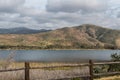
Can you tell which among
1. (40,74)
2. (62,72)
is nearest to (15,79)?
(40,74)

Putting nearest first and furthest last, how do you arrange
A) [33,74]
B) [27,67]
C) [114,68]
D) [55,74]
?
[27,67], [33,74], [55,74], [114,68]

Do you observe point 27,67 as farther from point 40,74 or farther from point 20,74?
point 40,74

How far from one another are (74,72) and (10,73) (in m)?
6.11

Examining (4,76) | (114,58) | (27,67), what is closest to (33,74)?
(4,76)

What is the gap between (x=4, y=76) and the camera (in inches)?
727

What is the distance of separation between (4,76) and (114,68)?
16925mm

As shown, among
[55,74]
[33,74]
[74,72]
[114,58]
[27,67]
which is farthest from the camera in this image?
[114,58]

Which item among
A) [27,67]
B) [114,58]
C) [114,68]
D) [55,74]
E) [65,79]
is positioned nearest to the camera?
[27,67]

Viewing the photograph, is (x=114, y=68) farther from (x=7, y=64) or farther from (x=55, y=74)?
(x=7, y=64)

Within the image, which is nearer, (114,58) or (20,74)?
(20,74)

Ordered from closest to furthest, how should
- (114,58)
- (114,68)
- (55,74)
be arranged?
(55,74), (114,68), (114,58)

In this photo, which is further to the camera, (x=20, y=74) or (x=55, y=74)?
(x=55, y=74)

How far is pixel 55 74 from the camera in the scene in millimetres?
21672

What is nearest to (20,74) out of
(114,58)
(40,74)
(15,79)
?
(15,79)
